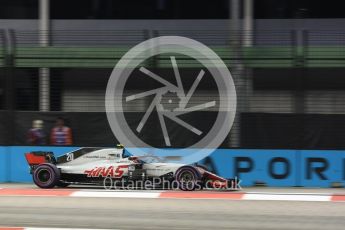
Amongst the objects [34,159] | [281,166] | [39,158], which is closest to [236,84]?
[281,166]

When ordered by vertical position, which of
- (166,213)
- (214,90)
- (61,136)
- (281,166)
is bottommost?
(166,213)

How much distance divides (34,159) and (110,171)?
71.5 inches

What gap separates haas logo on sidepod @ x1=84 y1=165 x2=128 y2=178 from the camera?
12977 millimetres

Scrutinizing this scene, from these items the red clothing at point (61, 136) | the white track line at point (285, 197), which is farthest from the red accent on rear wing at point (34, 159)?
the white track line at point (285, 197)

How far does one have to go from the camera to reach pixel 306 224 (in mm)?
8453

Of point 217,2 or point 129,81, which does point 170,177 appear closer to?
point 129,81

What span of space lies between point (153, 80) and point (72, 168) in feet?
9.80

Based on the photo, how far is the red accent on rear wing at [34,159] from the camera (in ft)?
43.8

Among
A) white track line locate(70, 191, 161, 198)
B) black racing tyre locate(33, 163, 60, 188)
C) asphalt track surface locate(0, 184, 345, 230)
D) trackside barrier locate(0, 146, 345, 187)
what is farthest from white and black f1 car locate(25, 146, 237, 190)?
asphalt track surface locate(0, 184, 345, 230)

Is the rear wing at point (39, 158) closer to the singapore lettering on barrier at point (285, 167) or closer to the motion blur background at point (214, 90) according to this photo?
the motion blur background at point (214, 90)

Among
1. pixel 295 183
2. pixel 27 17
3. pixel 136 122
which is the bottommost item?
pixel 295 183

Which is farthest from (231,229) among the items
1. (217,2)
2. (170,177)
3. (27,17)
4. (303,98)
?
(27,17)

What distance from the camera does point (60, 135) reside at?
14.6m

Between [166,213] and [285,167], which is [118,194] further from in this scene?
[285,167]
